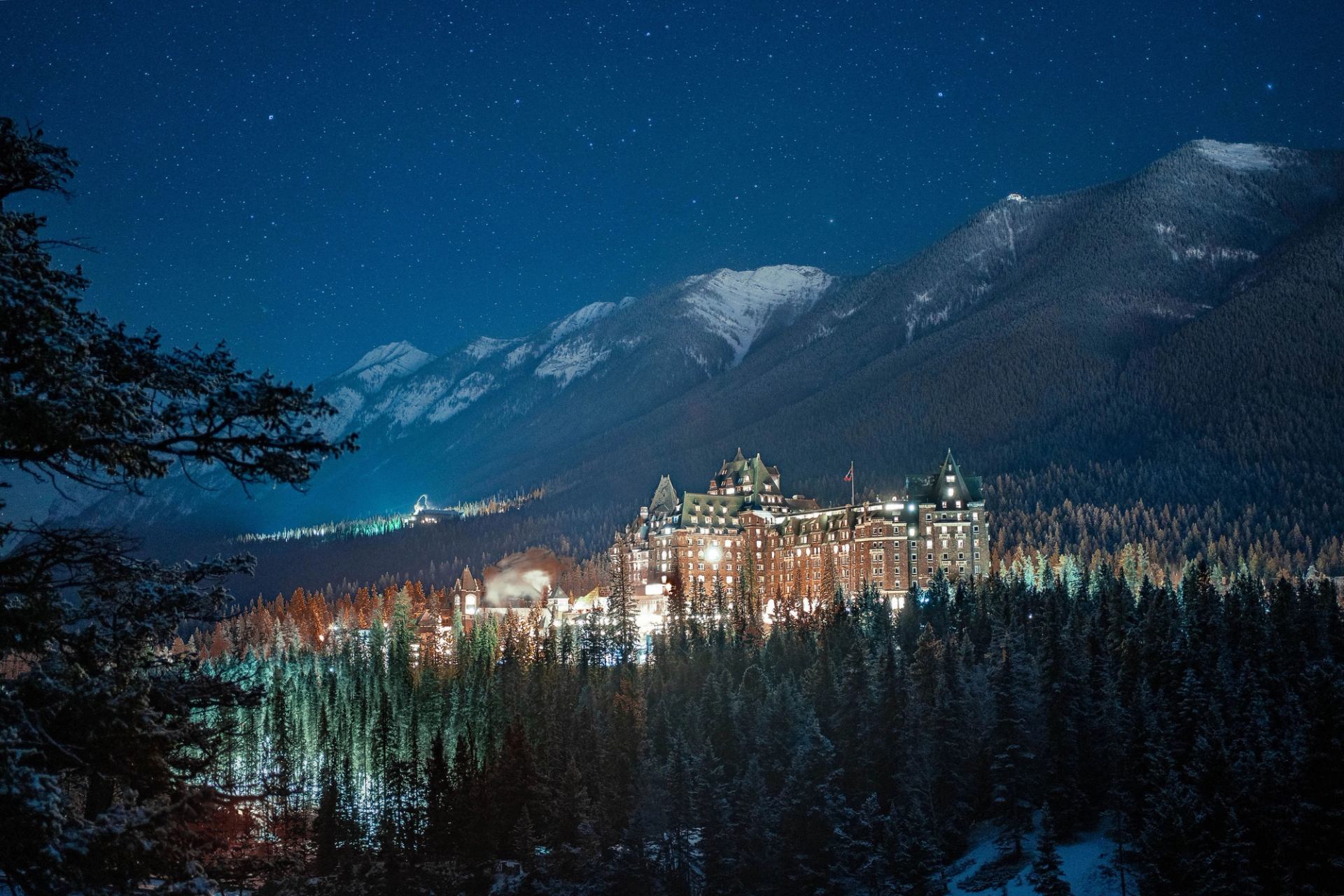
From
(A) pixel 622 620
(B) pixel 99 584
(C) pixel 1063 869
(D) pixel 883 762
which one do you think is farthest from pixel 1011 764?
(B) pixel 99 584

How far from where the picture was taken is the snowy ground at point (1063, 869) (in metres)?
81.6

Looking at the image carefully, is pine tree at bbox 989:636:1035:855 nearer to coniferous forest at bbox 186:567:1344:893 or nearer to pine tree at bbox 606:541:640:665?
coniferous forest at bbox 186:567:1344:893

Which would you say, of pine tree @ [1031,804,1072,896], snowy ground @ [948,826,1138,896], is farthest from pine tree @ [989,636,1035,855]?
pine tree @ [1031,804,1072,896]

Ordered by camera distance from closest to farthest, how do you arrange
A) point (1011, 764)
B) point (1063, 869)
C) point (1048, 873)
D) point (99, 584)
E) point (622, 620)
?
point (99, 584) < point (1048, 873) < point (1063, 869) < point (1011, 764) < point (622, 620)

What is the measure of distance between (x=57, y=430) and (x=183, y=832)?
513 cm

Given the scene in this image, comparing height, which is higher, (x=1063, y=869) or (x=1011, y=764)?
(x=1011, y=764)

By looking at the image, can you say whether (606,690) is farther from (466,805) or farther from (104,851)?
(104,851)

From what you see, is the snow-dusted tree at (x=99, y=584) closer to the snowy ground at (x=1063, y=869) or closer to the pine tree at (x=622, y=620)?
the snowy ground at (x=1063, y=869)

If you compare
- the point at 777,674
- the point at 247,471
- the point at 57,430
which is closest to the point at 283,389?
the point at 247,471

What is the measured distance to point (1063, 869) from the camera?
84.7m

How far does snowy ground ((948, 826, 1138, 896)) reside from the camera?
81562 mm

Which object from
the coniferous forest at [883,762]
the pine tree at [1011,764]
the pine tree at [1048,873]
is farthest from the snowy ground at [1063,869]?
the pine tree at [1011,764]

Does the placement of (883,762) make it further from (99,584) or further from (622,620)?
(99,584)

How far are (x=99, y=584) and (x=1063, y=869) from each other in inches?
3285
